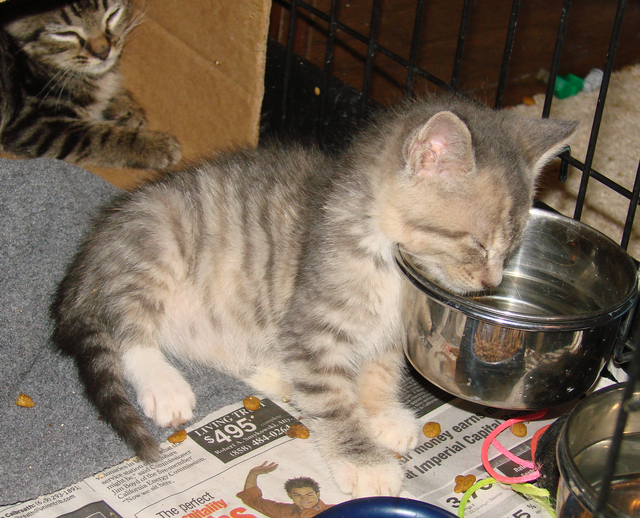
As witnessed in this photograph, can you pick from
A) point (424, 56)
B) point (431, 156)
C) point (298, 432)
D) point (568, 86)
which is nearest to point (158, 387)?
point (298, 432)

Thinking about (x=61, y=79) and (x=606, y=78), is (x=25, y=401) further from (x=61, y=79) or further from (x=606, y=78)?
(x=606, y=78)

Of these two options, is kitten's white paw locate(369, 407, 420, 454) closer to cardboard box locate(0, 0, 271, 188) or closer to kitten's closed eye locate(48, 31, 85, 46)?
cardboard box locate(0, 0, 271, 188)

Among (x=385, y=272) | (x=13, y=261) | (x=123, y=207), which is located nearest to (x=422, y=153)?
(x=385, y=272)

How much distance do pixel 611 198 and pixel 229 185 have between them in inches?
62.5

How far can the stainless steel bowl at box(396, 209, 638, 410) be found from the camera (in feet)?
4.45

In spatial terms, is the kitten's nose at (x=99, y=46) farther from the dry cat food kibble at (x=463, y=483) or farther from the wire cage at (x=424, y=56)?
the dry cat food kibble at (x=463, y=483)

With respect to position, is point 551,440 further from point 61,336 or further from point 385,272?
point 61,336

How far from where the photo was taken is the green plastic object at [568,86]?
337 cm

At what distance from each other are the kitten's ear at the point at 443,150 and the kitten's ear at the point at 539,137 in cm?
25

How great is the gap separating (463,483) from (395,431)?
20 centimetres

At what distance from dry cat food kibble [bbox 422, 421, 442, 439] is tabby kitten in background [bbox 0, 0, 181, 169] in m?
1.37

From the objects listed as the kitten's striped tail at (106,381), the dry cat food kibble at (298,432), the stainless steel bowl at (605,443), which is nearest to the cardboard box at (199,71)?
the kitten's striped tail at (106,381)

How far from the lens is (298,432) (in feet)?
5.52

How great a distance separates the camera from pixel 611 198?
266cm
